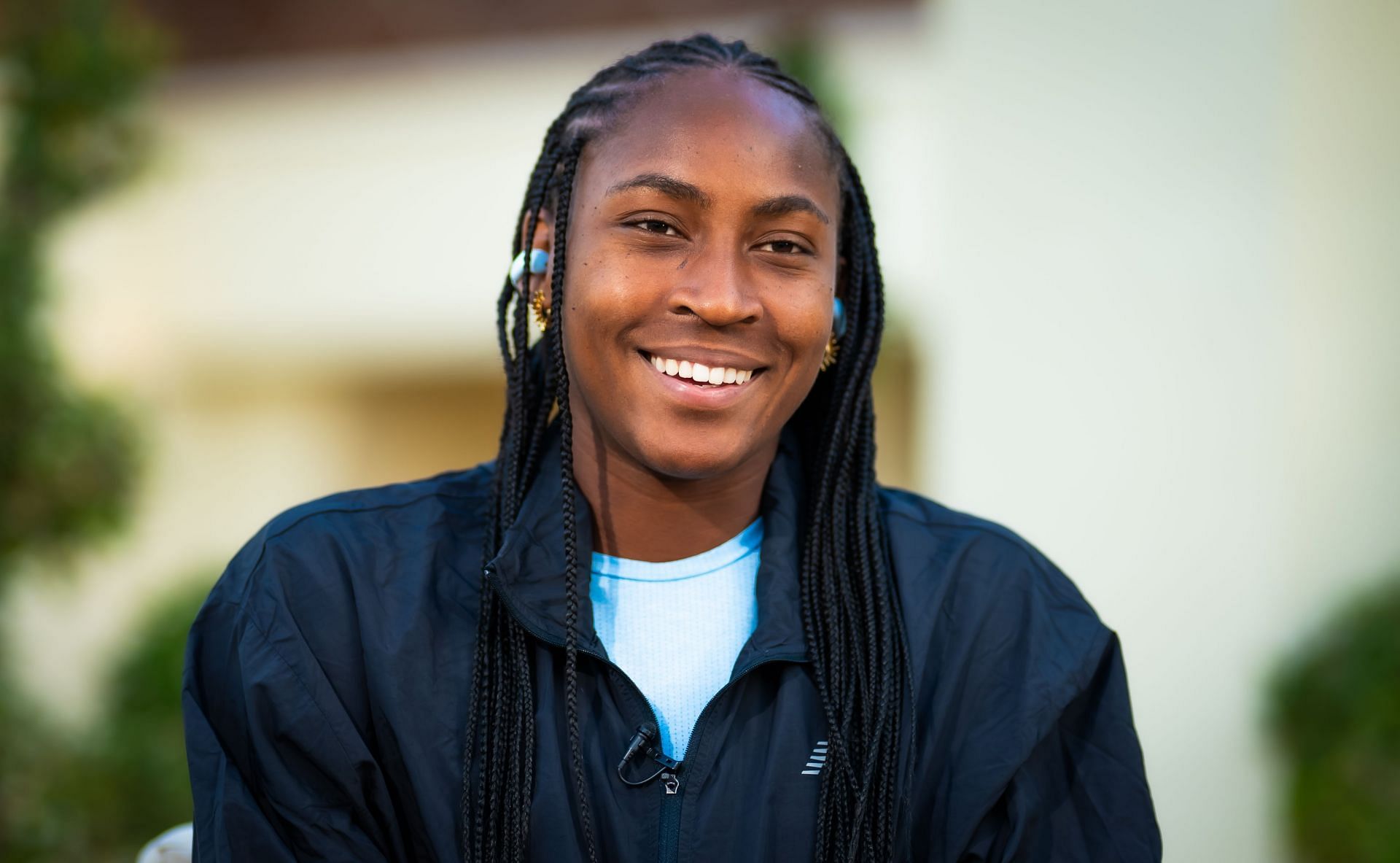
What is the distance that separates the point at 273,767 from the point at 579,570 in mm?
508

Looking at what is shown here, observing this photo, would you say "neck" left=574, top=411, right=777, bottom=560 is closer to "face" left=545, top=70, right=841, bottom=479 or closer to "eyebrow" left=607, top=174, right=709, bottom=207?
"face" left=545, top=70, right=841, bottom=479

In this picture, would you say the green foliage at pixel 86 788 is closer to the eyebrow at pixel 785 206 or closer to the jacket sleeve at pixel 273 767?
the jacket sleeve at pixel 273 767

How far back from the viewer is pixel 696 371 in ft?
6.68

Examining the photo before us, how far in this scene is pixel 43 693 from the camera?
5250mm

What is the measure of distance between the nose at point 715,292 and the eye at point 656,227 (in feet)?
0.16

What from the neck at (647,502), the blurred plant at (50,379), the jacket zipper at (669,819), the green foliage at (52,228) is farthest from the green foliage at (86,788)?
the jacket zipper at (669,819)

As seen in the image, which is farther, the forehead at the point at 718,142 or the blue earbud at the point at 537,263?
the blue earbud at the point at 537,263

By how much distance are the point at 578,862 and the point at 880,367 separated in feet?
15.7

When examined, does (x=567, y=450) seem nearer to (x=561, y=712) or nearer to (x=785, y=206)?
(x=561, y=712)

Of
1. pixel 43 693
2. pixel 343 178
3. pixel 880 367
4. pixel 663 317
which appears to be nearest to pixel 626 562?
pixel 663 317

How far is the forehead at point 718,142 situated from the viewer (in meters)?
2.04

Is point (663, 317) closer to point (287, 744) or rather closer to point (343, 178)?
point (287, 744)

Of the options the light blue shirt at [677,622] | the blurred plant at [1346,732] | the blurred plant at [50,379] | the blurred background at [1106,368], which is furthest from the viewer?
the blurred plant at [50,379]

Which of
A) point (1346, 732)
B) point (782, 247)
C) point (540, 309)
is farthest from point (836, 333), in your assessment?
point (1346, 732)
